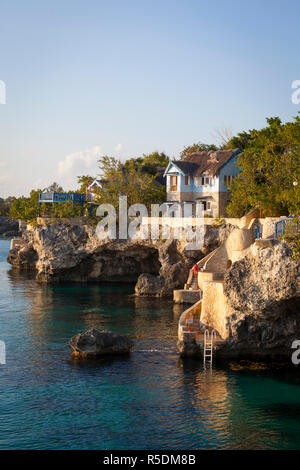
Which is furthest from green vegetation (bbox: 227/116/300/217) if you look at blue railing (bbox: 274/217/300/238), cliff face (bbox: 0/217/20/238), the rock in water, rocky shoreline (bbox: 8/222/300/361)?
cliff face (bbox: 0/217/20/238)

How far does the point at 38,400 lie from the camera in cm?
2891

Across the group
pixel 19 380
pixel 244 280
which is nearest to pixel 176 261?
pixel 244 280

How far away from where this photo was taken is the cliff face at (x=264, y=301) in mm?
33219

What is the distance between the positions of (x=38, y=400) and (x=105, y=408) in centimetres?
383

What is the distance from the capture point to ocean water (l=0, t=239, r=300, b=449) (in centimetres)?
2455

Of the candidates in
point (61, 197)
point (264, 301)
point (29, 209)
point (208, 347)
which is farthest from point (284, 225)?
point (29, 209)

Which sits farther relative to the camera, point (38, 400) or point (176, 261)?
point (176, 261)

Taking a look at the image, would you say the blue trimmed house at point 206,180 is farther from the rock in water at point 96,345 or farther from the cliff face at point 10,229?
the cliff face at point 10,229

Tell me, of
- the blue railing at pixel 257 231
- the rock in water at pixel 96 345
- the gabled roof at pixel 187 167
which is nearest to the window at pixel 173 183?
the gabled roof at pixel 187 167

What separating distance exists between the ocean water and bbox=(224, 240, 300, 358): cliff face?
88.7 inches

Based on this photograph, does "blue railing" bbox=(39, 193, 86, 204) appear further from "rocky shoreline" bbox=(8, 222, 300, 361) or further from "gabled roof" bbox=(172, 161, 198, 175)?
"gabled roof" bbox=(172, 161, 198, 175)
